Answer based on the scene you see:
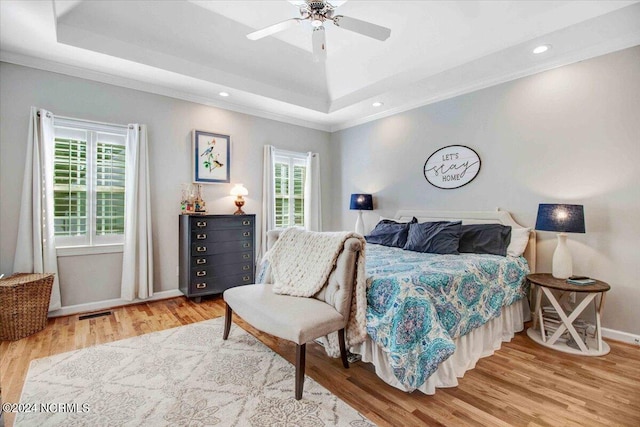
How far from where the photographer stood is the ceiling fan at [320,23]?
2.27m

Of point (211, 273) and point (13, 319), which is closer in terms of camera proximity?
point (13, 319)

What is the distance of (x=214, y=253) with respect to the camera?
157 inches

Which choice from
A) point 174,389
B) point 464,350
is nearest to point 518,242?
point 464,350

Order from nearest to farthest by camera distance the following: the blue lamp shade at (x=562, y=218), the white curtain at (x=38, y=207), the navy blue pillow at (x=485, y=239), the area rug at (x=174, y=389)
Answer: the area rug at (x=174, y=389) < the blue lamp shade at (x=562, y=218) < the white curtain at (x=38, y=207) < the navy blue pillow at (x=485, y=239)

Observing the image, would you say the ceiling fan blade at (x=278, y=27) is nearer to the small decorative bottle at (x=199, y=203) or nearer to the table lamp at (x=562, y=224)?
the small decorative bottle at (x=199, y=203)

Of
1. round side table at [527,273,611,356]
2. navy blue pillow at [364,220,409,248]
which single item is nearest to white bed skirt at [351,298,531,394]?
round side table at [527,273,611,356]

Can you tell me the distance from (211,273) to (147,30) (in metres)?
2.77

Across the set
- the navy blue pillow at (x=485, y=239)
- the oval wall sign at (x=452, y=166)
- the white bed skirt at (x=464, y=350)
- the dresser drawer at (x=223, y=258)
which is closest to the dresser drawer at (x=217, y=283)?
the dresser drawer at (x=223, y=258)

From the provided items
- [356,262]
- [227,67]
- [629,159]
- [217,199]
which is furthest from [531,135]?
[217,199]

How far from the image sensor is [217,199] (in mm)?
4461

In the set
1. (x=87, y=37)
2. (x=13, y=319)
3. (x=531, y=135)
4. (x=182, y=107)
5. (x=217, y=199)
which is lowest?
(x=13, y=319)

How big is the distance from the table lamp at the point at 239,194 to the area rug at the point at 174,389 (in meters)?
2.15

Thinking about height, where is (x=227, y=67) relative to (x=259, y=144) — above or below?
above

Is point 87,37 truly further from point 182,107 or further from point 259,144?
point 259,144
